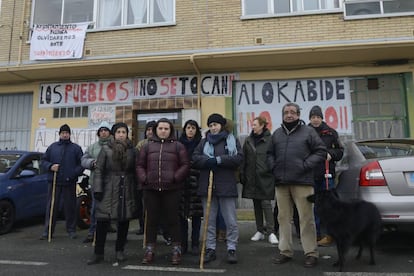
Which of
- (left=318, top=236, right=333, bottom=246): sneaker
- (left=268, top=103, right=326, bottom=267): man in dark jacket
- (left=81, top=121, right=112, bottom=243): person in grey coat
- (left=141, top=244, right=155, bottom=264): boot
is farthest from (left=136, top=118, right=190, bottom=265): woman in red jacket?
(left=318, top=236, right=333, bottom=246): sneaker

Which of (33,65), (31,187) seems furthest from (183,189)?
(33,65)

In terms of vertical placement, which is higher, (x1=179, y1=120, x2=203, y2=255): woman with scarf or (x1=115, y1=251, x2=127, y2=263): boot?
(x1=179, y1=120, x2=203, y2=255): woman with scarf

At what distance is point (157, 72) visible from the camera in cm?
1066

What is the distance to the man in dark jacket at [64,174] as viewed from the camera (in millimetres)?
6832

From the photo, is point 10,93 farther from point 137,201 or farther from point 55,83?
point 137,201

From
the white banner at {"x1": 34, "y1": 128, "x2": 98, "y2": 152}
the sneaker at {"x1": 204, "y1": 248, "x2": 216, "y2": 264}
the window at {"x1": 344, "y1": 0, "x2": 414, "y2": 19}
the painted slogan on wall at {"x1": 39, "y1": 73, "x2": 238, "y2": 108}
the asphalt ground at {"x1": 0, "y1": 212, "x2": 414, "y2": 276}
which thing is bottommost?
the asphalt ground at {"x1": 0, "y1": 212, "x2": 414, "y2": 276}

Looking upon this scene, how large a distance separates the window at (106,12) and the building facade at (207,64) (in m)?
0.03

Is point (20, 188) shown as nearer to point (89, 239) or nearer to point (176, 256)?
point (89, 239)

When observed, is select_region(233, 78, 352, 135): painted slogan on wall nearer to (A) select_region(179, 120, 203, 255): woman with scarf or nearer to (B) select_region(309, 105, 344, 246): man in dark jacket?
(B) select_region(309, 105, 344, 246): man in dark jacket

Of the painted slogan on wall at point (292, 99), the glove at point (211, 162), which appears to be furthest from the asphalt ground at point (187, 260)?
the painted slogan on wall at point (292, 99)

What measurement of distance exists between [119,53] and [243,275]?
7.72m

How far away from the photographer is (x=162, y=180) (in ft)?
15.6

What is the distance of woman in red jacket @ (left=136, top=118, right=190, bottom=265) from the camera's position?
188 inches

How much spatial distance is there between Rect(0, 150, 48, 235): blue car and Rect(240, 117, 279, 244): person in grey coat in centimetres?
431
